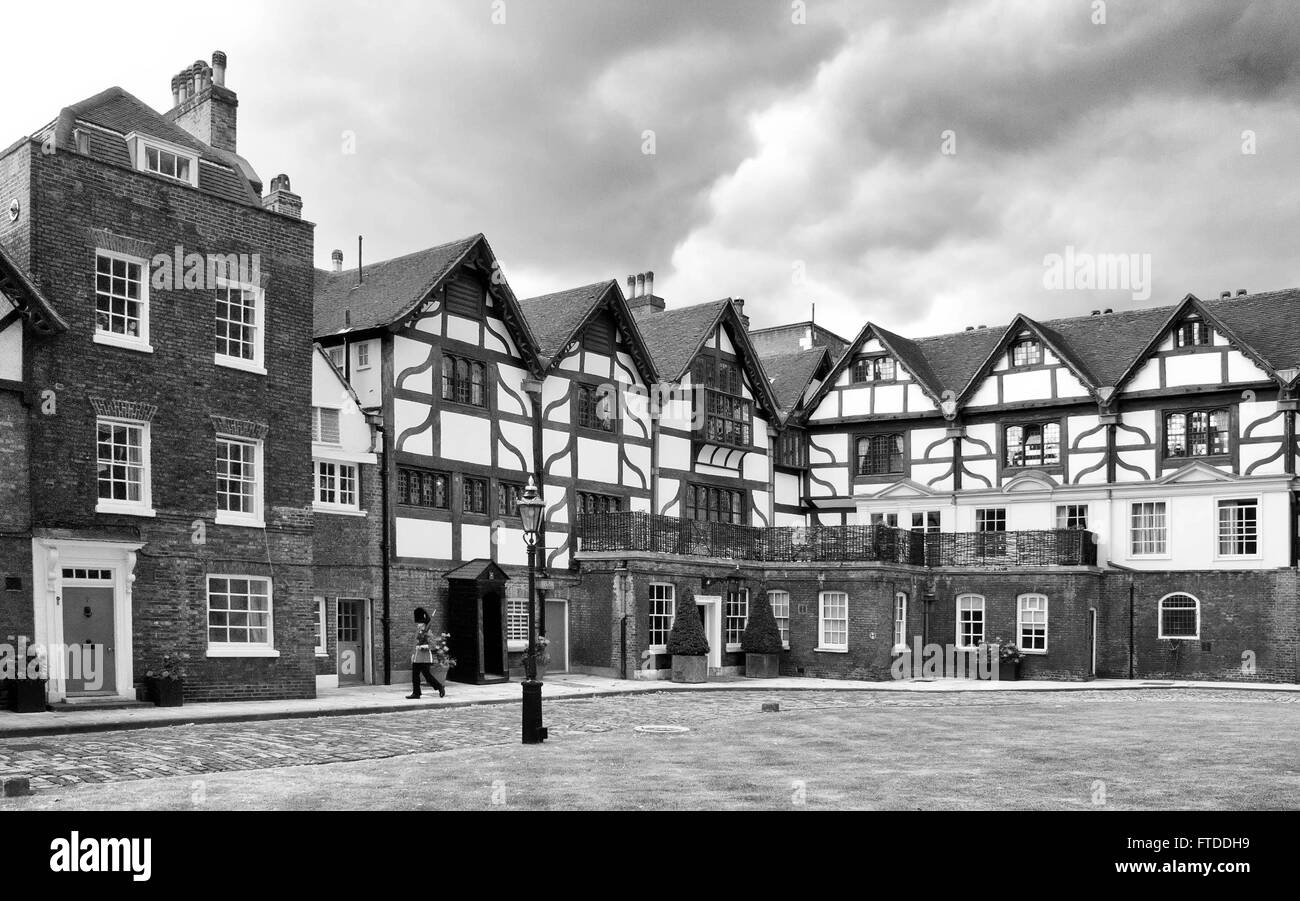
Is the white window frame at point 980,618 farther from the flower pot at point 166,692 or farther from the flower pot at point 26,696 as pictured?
the flower pot at point 26,696

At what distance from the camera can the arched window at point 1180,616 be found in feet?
120

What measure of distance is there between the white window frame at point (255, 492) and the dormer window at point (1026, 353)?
25.2 meters

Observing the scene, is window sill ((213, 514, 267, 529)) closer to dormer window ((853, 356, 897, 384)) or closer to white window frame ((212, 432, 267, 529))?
white window frame ((212, 432, 267, 529))

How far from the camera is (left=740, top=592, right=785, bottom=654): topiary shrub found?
3659cm

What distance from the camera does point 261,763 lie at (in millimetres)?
14555

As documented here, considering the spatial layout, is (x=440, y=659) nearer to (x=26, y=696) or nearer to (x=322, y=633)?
(x=322, y=633)

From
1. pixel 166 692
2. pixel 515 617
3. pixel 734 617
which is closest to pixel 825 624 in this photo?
pixel 734 617

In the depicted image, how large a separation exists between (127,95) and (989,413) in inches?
1067

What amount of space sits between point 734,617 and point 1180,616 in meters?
12.9

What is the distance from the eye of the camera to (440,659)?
1096 inches

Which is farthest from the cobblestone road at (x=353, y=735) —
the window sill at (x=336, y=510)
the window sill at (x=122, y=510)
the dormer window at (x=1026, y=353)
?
the dormer window at (x=1026, y=353)
